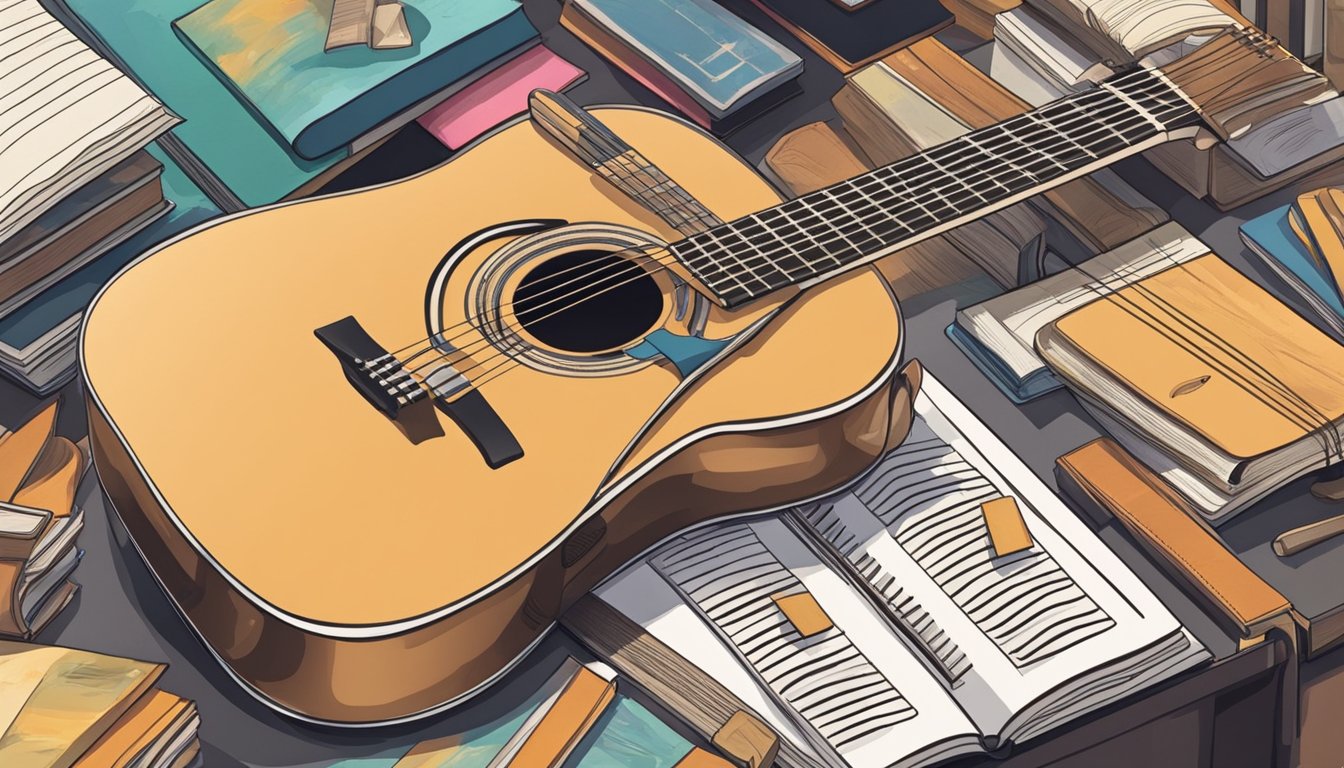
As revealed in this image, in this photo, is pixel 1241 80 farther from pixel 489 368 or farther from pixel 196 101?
pixel 196 101

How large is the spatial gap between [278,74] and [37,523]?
Answer: 0.54 meters

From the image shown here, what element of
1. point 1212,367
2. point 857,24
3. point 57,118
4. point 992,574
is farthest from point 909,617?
point 57,118

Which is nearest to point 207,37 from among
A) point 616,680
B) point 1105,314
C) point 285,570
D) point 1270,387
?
point 285,570

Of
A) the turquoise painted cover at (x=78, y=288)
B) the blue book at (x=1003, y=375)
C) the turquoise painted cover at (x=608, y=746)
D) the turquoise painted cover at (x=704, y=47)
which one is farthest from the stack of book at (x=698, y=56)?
the turquoise painted cover at (x=608, y=746)

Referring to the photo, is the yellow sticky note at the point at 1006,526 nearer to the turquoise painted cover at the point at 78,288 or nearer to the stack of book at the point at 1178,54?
the stack of book at the point at 1178,54

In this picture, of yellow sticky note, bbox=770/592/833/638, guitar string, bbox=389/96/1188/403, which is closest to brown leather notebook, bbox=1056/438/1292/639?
yellow sticky note, bbox=770/592/833/638

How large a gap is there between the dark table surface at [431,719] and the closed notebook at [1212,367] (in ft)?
0.23

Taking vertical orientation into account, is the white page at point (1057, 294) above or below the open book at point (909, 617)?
above

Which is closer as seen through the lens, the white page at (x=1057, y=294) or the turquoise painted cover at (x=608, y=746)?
the turquoise painted cover at (x=608, y=746)

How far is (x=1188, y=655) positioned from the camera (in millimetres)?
1218

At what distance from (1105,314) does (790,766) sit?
49 cm

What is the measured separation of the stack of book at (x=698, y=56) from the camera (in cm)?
155

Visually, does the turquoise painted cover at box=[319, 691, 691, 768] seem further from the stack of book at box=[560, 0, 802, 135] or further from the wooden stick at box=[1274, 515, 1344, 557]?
the stack of book at box=[560, 0, 802, 135]

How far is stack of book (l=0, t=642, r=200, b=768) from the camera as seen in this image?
1089 mm
